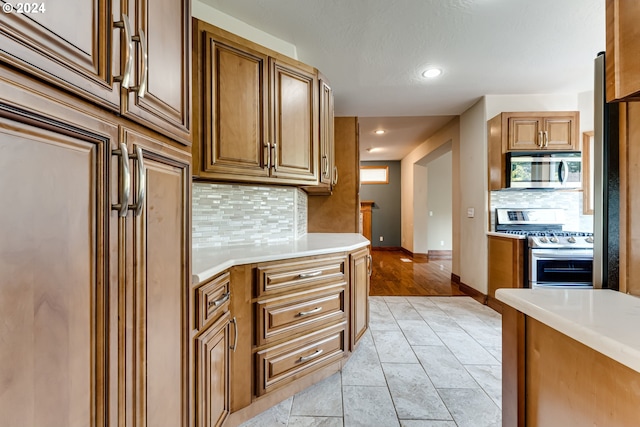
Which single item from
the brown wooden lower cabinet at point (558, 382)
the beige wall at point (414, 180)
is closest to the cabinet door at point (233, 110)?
the brown wooden lower cabinet at point (558, 382)

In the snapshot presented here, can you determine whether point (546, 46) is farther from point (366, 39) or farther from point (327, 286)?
point (327, 286)

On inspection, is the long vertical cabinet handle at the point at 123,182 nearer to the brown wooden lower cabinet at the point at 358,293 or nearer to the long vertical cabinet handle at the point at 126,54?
the long vertical cabinet handle at the point at 126,54

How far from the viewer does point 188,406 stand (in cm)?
100

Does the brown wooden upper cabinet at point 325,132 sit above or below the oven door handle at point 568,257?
above

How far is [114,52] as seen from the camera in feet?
2.09

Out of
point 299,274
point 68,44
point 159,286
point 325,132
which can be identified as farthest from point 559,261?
point 68,44

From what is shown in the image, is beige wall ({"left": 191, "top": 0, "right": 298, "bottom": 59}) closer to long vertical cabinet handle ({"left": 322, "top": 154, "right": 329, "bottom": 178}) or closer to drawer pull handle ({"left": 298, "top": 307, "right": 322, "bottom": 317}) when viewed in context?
long vertical cabinet handle ({"left": 322, "top": 154, "right": 329, "bottom": 178})

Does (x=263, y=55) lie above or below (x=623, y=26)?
above

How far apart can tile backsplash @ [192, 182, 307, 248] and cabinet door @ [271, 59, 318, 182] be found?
31 cm

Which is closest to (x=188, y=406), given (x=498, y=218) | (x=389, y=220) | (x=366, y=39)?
(x=366, y=39)

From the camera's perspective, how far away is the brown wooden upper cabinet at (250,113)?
1677mm

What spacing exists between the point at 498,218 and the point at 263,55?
3109 millimetres

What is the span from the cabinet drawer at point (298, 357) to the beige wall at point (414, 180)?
10.2 ft

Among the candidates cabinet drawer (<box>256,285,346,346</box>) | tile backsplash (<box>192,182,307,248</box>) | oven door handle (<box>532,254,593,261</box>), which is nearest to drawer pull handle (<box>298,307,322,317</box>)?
cabinet drawer (<box>256,285,346,346</box>)
